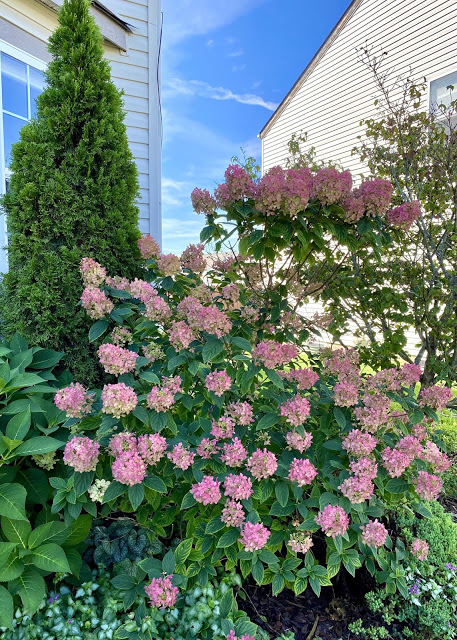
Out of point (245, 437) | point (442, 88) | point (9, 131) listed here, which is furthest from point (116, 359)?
point (442, 88)

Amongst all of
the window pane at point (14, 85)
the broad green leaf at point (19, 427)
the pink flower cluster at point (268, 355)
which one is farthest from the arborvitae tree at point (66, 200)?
the pink flower cluster at point (268, 355)

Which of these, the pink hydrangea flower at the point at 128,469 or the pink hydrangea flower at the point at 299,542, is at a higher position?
Result: the pink hydrangea flower at the point at 128,469

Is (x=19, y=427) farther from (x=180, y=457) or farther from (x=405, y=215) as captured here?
(x=405, y=215)

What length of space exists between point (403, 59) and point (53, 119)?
6.22 meters

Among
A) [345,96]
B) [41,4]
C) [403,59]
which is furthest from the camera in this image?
Answer: [345,96]

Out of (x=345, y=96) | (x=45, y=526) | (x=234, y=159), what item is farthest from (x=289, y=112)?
(x=45, y=526)

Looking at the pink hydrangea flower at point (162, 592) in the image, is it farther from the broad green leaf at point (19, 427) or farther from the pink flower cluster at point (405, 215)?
the pink flower cluster at point (405, 215)

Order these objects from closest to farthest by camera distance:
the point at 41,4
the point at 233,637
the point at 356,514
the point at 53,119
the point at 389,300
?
the point at 233,637
the point at 356,514
the point at 53,119
the point at 389,300
the point at 41,4

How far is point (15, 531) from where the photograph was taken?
1.46m

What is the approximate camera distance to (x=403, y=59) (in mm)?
6332

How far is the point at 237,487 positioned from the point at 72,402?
67 cm

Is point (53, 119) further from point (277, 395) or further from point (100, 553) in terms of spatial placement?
point (100, 553)

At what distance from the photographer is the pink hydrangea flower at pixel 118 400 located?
136 cm

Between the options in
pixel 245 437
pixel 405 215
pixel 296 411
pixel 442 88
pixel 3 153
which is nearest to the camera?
pixel 296 411
